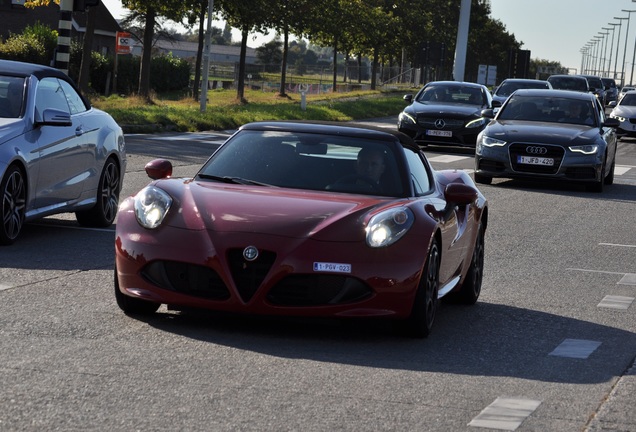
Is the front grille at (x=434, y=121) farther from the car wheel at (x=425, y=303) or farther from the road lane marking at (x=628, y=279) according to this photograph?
the car wheel at (x=425, y=303)

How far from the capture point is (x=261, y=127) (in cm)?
884

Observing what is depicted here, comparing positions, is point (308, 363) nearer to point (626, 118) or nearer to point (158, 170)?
point (158, 170)

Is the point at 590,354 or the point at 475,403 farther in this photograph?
the point at 590,354

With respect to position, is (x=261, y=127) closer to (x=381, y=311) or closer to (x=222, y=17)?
(x=381, y=311)

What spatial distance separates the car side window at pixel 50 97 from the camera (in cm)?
1206

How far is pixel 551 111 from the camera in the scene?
2236cm

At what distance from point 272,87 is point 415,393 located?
92812 millimetres

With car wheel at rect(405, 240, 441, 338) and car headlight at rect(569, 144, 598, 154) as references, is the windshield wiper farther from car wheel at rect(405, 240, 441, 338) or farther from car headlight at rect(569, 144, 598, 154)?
car headlight at rect(569, 144, 598, 154)

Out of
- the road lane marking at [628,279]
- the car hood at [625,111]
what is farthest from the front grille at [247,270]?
the car hood at [625,111]

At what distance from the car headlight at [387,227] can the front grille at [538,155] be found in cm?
1331

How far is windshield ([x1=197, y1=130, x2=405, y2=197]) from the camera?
8305mm

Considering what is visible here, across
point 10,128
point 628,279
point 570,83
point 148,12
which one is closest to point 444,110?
point 628,279

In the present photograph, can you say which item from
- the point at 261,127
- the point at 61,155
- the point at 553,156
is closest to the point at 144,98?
the point at 553,156

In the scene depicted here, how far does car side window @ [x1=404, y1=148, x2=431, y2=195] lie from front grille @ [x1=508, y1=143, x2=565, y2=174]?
464 inches
